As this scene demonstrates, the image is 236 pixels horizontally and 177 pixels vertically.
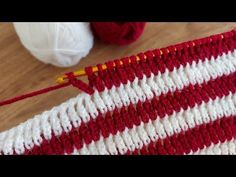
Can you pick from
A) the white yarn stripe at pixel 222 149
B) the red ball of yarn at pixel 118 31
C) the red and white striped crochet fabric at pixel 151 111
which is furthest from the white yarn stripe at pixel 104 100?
the red ball of yarn at pixel 118 31

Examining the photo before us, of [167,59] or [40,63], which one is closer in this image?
[167,59]

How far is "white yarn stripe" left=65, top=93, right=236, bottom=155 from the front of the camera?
647mm

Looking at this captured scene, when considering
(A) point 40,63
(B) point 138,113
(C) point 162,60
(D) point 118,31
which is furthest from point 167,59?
(A) point 40,63

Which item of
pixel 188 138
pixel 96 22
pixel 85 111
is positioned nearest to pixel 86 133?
pixel 85 111

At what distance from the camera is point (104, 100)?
0.65 meters

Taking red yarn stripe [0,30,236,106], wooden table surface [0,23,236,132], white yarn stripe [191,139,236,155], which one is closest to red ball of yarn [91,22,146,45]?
wooden table surface [0,23,236,132]

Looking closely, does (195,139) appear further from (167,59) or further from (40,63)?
(40,63)

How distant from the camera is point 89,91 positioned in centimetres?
65

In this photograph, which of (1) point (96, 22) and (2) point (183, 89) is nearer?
(2) point (183, 89)

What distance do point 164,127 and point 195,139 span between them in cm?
6

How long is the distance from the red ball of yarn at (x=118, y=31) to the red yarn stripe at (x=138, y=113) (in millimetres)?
254
